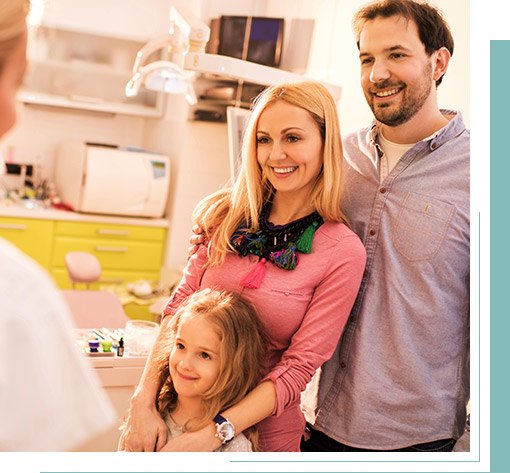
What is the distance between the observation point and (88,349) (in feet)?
4.83

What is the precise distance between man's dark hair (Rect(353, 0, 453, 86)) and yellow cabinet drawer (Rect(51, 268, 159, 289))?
1205mm

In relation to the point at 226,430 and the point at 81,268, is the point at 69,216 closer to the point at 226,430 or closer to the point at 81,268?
the point at 81,268

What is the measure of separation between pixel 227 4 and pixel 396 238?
1.98 ft

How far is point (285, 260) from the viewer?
1.21 m

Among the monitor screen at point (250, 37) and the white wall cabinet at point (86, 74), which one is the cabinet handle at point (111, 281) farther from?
the monitor screen at point (250, 37)

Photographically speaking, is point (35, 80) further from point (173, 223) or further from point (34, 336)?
point (34, 336)

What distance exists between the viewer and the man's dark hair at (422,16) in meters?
1.30

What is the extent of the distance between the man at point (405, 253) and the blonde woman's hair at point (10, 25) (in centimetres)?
77

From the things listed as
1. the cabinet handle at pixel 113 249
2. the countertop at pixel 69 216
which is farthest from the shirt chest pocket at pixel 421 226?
the countertop at pixel 69 216

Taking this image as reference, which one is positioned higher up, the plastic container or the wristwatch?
the plastic container

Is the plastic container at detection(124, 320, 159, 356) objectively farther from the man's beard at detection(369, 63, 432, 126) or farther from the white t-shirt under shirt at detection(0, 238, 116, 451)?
the white t-shirt under shirt at detection(0, 238, 116, 451)

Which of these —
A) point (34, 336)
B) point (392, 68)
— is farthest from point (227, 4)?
point (34, 336)
